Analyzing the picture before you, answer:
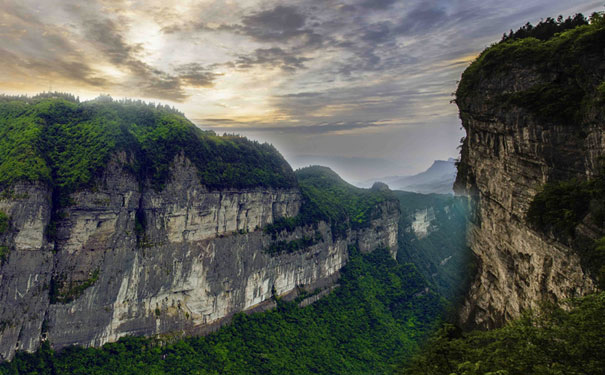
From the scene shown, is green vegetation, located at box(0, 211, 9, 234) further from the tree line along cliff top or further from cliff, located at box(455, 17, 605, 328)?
→ cliff, located at box(455, 17, 605, 328)

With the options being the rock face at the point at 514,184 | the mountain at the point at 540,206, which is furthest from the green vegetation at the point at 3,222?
the rock face at the point at 514,184

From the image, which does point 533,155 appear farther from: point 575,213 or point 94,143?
point 94,143

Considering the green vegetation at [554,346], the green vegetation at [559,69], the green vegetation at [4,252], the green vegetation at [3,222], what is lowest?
the green vegetation at [4,252]

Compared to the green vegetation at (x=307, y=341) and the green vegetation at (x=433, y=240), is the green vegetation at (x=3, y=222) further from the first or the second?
the green vegetation at (x=433, y=240)

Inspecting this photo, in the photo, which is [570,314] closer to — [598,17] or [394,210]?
[598,17]

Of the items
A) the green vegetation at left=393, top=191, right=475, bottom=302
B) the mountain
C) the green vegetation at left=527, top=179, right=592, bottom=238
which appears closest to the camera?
the mountain

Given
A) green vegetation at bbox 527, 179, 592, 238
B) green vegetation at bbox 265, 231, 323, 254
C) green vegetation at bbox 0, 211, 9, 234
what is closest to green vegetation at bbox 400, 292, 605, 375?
green vegetation at bbox 527, 179, 592, 238
